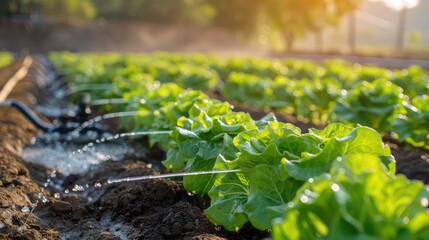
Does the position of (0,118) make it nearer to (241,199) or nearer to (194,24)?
(241,199)

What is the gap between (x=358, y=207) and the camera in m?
2.13

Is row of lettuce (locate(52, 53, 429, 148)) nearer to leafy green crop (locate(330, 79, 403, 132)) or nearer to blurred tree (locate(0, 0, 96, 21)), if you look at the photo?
leafy green crop (locate(330, 79, 403, 132))

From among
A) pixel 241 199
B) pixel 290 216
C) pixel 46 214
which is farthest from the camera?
pixel 46 214

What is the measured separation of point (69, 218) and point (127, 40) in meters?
67.1

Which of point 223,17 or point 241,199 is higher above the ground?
point 241,199

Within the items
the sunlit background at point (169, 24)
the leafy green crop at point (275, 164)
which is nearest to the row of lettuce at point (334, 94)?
the leafy green crop at point (275, 164)

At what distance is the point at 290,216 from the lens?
2.30 m

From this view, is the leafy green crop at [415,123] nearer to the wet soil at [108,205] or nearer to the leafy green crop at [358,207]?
the wet soil at [108,205]

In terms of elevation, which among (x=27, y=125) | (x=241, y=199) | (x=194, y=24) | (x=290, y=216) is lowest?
(x=194, y=24)

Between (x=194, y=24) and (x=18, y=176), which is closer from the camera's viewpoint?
(x=18, y=176)

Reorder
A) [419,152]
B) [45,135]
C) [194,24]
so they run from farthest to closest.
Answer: [194,24]
[45,135]
[419,152]

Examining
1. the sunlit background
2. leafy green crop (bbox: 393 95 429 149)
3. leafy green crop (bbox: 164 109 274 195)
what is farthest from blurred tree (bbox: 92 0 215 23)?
leafy green crop (bbox: 164 109 274 195)

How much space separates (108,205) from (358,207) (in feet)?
10.6

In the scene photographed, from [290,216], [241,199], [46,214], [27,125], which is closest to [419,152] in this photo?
[241,199]
